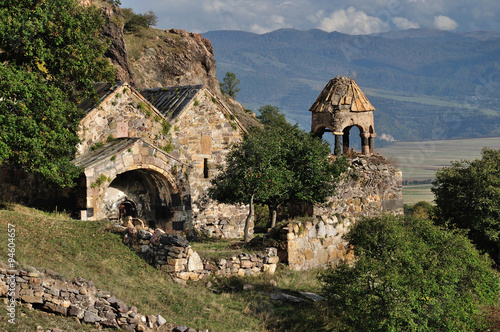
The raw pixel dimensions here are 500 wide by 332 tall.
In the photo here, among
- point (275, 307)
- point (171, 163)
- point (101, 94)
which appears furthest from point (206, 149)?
point (275, 307)

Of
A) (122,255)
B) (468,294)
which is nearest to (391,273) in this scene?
(468,294)

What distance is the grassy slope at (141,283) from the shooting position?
13930 millimetres

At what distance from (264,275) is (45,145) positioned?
757 centimetres

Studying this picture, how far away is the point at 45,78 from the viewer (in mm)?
20594

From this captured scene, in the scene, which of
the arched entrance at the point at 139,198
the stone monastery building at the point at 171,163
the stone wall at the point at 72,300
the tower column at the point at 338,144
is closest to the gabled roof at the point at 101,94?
the stone monastery building at the point at 171,163

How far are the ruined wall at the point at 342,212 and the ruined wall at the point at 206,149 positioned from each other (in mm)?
4130

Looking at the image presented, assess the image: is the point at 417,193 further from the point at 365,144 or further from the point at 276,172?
the point at 276,172

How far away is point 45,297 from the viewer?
12.3 metres

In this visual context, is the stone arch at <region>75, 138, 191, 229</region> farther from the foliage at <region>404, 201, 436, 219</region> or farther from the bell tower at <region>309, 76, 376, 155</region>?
the foliage at <region>404, 201, 436, 219</region>

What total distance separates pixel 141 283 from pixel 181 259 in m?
1.41

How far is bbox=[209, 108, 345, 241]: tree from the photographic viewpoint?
2078 cm

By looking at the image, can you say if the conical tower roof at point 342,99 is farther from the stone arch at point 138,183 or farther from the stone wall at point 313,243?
the stone arch at point 138,183

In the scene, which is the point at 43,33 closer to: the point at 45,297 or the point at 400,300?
the point at 45,297

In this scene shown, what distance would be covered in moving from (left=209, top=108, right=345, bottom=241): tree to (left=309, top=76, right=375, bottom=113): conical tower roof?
3.36 metres
